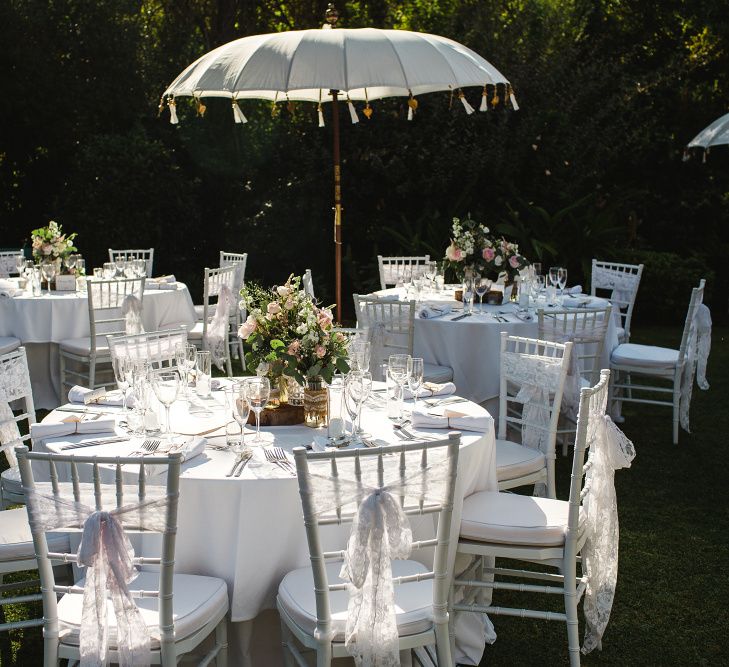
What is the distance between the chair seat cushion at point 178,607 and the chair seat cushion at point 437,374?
10.7ft

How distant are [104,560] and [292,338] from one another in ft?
4.50

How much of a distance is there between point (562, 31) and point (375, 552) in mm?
12316

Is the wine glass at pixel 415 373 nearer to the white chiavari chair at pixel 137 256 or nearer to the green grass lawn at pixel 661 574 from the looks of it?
the green grass lawn at pixel 661 574

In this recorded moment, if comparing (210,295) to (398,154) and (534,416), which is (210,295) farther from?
(398,154)

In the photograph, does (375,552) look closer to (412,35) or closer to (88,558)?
(88,558)

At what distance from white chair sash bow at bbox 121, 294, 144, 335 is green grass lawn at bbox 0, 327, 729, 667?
9.71 feet

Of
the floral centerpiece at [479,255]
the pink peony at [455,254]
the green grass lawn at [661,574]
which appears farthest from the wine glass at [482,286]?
the green grass lawn at [661,574]

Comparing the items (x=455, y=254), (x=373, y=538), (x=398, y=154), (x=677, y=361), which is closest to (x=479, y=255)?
(x=455, y=254)

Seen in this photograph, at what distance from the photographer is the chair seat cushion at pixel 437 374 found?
6.14 metres

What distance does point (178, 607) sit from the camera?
2859 mm

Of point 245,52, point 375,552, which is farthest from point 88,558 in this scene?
point 245,52

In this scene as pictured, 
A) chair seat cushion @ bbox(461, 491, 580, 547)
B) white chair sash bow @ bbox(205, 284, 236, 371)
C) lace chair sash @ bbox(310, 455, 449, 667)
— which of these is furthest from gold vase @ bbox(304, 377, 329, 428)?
white chair sash bow @ bbox(205, 284, 236, 371)

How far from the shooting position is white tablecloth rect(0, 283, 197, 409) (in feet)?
23.6

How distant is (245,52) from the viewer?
16.0 ft
